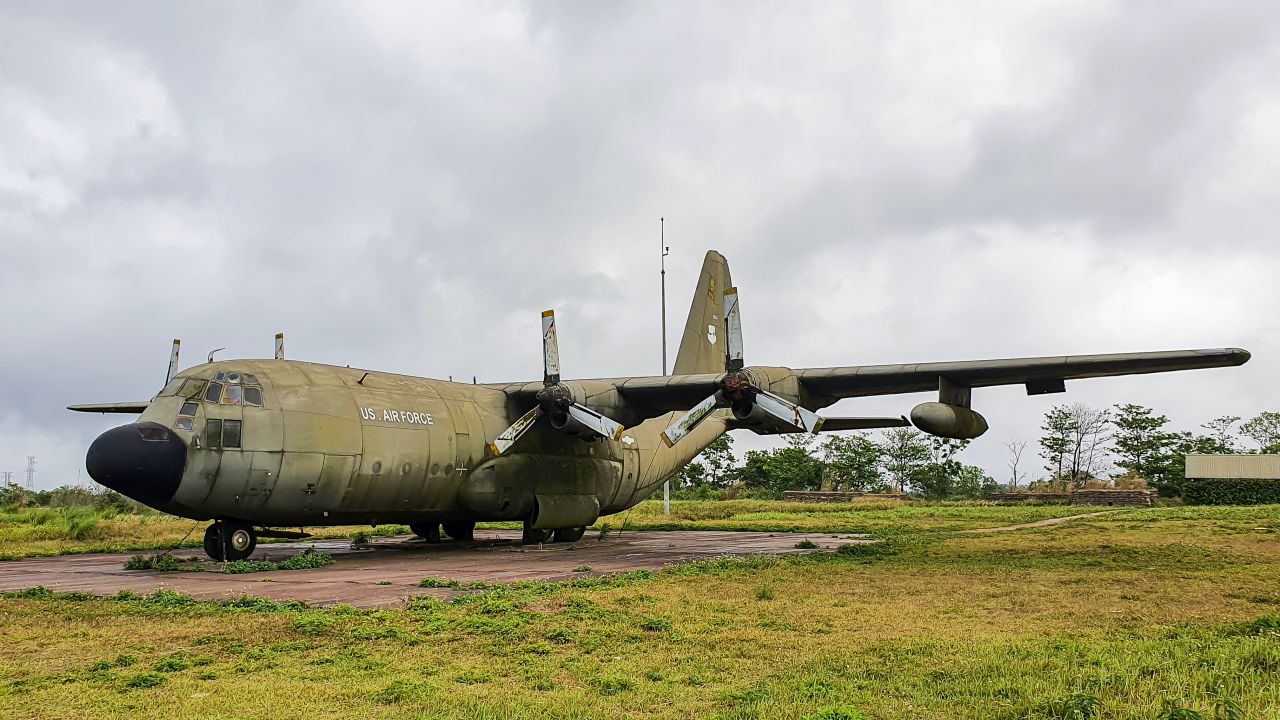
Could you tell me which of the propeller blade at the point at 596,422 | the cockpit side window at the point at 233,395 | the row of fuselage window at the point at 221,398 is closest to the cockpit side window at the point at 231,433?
the row of fuselage window at the point at 221,398

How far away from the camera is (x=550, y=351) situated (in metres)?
21.0

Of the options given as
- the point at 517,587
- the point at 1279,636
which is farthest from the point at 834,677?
the point at 517,587

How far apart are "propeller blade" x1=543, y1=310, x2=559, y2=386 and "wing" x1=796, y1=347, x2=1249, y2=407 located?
570cm

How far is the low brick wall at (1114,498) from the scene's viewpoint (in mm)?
53844

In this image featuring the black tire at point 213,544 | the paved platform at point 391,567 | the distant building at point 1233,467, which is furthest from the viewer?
A: the distant building at point 1233,467

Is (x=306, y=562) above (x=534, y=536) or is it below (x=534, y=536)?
above

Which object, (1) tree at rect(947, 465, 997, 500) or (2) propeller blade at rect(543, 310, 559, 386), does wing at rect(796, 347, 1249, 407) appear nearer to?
(2) propeller blade at rect(543, 310, 559, 386)

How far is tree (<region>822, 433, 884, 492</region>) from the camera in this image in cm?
7644

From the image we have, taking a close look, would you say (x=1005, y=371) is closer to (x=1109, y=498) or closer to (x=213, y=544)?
(x=213, y=544)

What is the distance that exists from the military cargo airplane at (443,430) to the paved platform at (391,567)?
99 centimetres

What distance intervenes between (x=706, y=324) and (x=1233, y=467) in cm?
4916

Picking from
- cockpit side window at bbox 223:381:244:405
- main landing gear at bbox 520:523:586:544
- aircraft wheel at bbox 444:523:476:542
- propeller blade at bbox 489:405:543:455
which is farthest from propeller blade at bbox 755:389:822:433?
cockpit side window at bbox 223:381:244:405

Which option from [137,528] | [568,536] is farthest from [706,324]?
[137,528]

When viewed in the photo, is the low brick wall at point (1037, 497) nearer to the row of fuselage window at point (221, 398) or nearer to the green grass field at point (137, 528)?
the green grass field at point (137, 528)
